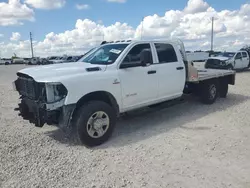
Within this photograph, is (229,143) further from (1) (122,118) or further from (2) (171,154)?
(1) (122,118)

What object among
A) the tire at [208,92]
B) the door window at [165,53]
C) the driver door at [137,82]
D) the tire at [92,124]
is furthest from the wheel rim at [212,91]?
the tire at [92,124]

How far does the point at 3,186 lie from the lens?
12.1 ft

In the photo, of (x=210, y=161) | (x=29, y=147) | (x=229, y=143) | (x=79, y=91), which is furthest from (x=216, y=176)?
(x=29, y=147)

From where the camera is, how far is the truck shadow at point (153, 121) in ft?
18.3

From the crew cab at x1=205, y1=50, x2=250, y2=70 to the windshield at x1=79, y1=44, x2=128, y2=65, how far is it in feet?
51.3

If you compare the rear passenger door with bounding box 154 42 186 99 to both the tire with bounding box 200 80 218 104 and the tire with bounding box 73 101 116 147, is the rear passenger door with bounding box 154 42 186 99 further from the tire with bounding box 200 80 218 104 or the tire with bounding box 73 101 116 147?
the tire with bounding box 73 101 116 147

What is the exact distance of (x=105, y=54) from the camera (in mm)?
6090

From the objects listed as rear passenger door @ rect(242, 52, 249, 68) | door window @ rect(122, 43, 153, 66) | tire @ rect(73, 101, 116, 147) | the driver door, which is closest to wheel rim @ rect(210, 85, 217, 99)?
the driver door

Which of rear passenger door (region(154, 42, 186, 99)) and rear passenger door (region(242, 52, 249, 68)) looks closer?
rear passenger door (region(154, 42, 186, 99))

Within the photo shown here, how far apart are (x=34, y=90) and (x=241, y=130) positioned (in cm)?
451

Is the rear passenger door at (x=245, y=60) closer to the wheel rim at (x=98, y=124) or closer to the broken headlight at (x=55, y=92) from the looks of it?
the wheel rim at (x=98, y=124)

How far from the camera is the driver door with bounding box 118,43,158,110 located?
18.7 ft

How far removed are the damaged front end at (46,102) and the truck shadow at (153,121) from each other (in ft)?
2.34

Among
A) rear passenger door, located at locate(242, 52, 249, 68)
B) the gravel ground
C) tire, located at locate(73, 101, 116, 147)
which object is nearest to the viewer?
the gravel ground
